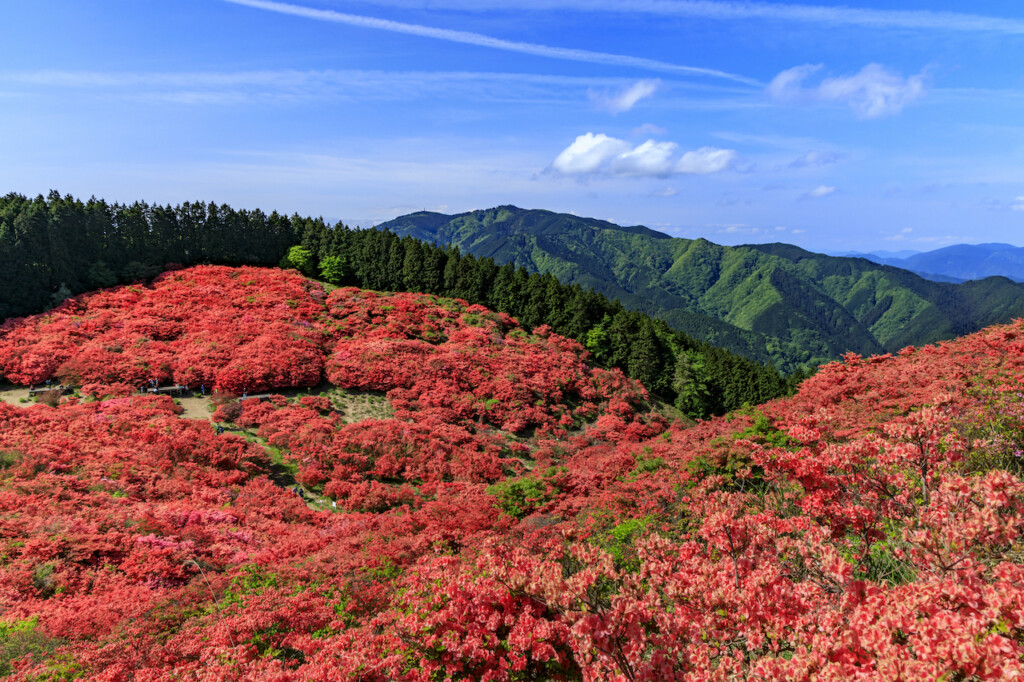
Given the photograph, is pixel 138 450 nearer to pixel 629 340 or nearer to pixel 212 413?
pixel 212 413

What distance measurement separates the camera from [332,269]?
4816 cm

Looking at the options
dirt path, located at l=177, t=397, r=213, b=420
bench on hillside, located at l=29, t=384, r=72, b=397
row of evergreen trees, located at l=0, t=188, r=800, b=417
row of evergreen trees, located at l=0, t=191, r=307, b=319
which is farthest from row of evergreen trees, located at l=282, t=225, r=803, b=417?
bench on hillside, located at l=29, t=384, r=72, b=397

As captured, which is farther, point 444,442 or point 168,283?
point 168,283

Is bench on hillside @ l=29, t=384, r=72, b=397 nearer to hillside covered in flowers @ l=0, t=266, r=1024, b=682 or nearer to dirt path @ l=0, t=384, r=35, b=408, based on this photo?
dirt path @ l=0, t=384, r=35, b=408

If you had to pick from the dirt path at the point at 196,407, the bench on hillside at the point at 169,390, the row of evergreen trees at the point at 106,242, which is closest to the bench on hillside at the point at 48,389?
the bench on hillside at the point at 169,390

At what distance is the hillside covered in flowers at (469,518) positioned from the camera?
519cm

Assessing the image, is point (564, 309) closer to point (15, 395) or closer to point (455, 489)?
point (455, 489)

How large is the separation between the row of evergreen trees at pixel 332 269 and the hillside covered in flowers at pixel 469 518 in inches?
239

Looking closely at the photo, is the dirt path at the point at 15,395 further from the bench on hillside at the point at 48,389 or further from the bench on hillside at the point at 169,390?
the bench on hillside at the point at 169,390

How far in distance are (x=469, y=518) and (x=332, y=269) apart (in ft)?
127

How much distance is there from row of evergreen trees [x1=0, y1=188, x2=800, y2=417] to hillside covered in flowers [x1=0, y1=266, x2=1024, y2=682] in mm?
6060

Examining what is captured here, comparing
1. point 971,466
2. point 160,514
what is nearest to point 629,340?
point 971,466

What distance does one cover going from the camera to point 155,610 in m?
10.4

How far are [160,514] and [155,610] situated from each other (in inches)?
198
